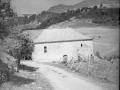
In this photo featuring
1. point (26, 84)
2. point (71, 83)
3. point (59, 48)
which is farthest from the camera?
point (59, 48)

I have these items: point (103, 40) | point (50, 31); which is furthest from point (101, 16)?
point (50, 31)

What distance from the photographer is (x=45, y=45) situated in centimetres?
3067

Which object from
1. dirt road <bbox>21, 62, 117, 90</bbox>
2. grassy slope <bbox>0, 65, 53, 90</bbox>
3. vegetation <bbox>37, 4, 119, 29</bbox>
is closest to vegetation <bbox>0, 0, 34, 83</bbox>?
grassy slope <bbox>0, 65, 53, 90</bbox>

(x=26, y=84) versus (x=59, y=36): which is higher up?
(x=59, y=36)

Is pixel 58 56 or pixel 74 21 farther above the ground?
pixel 74 21

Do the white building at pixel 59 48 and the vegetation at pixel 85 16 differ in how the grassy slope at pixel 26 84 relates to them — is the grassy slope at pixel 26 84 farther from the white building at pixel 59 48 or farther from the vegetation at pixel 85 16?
the vegetation at pixel 85 16

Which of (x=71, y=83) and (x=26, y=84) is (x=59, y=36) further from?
(x=26, y=84)

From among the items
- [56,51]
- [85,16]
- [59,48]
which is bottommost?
[56,51]

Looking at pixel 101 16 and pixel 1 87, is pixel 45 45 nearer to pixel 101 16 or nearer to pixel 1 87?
pixel 1 87

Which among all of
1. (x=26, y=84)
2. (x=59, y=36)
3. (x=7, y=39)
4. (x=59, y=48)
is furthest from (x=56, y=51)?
(x=7, y=39)

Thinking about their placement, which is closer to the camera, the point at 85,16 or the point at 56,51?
the point at 56,51

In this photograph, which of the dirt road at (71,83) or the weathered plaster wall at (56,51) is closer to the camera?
the dirt road at (71,83)

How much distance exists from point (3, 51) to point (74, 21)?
238ft

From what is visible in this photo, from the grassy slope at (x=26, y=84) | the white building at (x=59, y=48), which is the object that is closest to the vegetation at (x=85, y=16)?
the white building at (x=59, y=48)
